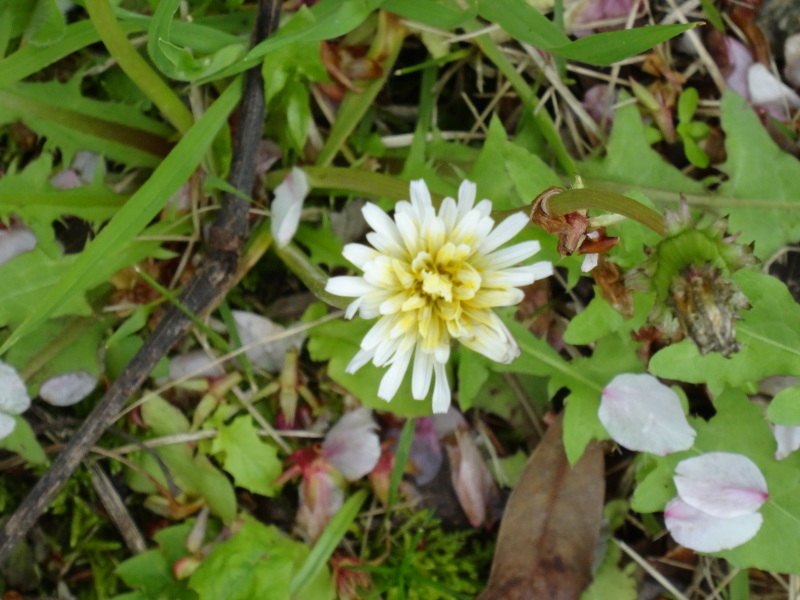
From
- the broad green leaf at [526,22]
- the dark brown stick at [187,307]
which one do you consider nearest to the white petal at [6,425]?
the dark brown stick at [187,307]

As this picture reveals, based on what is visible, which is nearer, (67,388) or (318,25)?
(318,25)

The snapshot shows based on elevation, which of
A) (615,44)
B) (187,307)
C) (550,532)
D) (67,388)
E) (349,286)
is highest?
(615,44)

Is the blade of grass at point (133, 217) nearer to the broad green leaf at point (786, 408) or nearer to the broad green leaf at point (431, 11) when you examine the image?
the broad green leaf at point (431, 11)

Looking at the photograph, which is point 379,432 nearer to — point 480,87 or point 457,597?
point 457,597

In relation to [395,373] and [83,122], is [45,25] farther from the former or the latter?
[395,373]

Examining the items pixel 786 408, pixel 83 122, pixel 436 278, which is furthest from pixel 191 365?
pixel 786 408

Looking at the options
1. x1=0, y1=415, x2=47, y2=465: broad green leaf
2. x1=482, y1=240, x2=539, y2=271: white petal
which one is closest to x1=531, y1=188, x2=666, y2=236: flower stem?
x1=482, y1=240, x2=539, y2=271: white petal

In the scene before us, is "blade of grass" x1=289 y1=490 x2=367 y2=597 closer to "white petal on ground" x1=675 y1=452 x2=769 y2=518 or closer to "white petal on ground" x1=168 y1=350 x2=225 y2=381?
"white petal on ground" x1=168 y1=350 x2=225 y2=381

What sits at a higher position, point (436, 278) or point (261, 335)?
point (436, 278)
